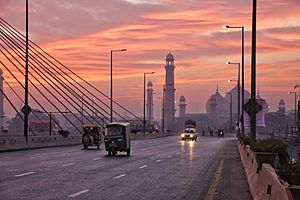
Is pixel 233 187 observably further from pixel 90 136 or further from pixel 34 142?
pixel 34 142

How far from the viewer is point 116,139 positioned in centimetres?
3994

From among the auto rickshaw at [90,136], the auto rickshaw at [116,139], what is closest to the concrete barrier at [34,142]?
the auto rickshaw at [90,136]

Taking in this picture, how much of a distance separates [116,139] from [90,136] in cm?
1206

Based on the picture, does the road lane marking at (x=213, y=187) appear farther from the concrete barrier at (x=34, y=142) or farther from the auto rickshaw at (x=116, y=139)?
the concrete barrier at (x=34, y=142)

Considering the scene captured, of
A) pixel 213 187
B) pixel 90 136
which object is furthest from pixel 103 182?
pixel 90 136

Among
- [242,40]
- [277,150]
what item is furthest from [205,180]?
[242,40]

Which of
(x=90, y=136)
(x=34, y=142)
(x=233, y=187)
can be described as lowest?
(x=233, y=187)

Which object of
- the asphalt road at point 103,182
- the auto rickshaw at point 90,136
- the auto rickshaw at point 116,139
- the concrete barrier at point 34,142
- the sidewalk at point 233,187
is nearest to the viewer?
the asphalt road at point 103,182

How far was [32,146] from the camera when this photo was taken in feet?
163

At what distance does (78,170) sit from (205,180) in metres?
5.99

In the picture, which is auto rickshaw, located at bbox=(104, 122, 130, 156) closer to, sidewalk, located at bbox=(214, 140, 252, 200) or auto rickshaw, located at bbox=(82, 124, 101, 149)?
auto rickshaw, located at bbox=(82, 124, 101, 149)

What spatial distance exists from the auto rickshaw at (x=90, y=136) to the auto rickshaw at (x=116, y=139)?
10.3 meters

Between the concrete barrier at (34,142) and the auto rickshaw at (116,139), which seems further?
the concrete barrier at (34,142)

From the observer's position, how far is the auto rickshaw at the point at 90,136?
50.8m
